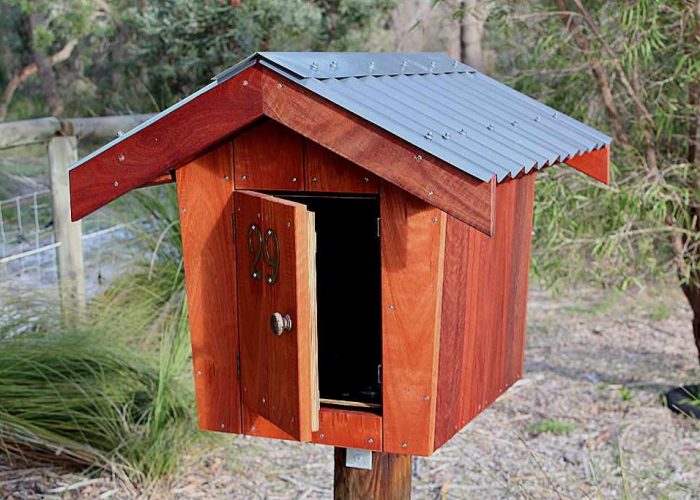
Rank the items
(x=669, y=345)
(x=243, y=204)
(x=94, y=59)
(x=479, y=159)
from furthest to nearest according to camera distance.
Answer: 1. (x=94, y=59)
2. (x=669, y=345)
3. (x=243, y=204)
4. (x=479, y=159)

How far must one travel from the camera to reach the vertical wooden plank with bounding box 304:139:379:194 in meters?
2.37

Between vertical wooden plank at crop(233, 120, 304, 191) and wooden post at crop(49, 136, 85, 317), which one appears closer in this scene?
vertical wooden plank at crop(233, 120, 304, 191)

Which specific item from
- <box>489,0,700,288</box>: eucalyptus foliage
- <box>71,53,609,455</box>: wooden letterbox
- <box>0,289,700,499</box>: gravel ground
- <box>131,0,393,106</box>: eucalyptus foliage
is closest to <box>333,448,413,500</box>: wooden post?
<box>71,53,609,455</box>: wooden letterbox

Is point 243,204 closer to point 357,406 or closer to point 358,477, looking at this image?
point 357,406

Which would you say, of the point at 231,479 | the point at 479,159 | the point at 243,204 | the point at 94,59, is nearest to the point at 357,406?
the point at 243,204

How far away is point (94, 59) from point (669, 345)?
11451mm

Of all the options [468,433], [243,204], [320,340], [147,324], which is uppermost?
[243,204]

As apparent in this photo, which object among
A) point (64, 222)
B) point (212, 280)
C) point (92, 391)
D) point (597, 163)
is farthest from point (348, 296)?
point (64, 222)

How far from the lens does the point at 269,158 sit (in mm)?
2447

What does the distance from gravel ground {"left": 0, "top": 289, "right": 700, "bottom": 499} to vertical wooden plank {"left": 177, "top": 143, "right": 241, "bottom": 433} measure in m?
1.10

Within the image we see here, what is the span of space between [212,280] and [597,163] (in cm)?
158

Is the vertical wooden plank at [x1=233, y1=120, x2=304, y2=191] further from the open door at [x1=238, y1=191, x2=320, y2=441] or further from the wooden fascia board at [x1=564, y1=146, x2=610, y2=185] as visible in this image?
the wooden fascia board at [x1=564, y1=146, x2=610, y2=185]

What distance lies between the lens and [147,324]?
5250 millimetres

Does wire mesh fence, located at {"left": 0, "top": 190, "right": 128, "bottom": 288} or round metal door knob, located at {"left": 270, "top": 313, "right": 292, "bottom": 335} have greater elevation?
round metal door knob, located at {"left": 270, "top": 313, "right": 292, "bottom": 335}
